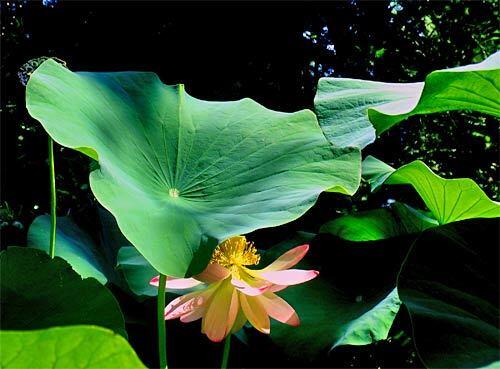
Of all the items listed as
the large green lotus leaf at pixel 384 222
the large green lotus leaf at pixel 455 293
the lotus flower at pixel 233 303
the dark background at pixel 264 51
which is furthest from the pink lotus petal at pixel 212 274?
the dark background at pixel 264 51

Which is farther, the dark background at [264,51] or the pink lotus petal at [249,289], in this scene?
the dark background at [264,51]

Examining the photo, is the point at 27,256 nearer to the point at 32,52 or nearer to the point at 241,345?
the point at 241,345

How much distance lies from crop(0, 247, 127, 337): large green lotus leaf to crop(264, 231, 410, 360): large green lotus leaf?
32 cm

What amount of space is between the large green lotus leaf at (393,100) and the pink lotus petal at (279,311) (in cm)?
25

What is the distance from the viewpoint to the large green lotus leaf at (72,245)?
928mm

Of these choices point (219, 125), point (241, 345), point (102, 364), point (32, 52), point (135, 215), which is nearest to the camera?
point (102, 364)

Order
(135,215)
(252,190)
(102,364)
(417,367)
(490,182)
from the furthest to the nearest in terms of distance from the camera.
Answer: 1. (490,182)
2. (417,367)
3. (252,190)
4. (135,215)
5. (102,364)

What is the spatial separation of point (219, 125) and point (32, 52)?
1760 mm

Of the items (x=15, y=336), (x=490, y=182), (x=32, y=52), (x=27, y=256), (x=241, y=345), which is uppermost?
(x=15, y=336)

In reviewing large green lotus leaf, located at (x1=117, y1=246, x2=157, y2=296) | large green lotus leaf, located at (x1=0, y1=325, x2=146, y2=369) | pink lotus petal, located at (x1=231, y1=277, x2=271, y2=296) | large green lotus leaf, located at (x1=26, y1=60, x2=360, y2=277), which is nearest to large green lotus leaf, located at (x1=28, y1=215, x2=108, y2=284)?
large green lotus leaf, located at (x1=117, y1=246, x2=157, y2=296)

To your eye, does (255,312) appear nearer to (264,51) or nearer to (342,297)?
(342,297)

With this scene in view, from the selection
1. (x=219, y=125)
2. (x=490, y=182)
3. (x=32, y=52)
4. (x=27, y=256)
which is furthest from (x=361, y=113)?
(x=32, y=52)

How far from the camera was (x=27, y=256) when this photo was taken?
1.98 feet

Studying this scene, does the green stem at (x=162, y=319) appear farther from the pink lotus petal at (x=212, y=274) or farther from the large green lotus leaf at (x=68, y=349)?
the large green lotus leaf at (x=68, y=349)
